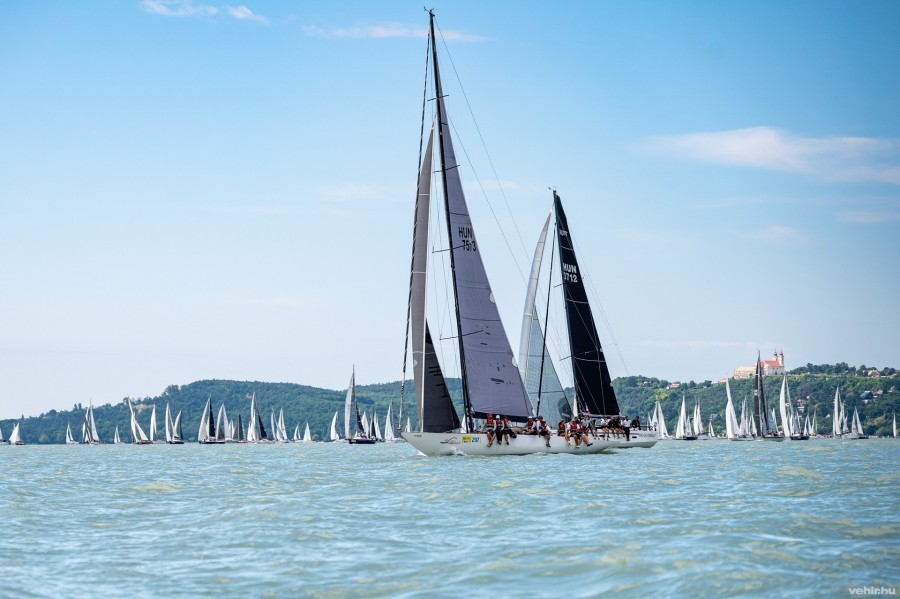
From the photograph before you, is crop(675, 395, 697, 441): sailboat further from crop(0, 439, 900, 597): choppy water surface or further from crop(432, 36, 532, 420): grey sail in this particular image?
crop(0, 439, 900, 597): choppy water surface

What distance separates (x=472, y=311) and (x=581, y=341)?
54.5ft

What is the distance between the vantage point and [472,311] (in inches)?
1590

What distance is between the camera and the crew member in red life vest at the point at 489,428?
39.8 meters

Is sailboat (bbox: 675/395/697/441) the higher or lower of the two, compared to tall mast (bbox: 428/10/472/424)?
lower

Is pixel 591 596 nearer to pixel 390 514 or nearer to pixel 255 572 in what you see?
pixel 255 572

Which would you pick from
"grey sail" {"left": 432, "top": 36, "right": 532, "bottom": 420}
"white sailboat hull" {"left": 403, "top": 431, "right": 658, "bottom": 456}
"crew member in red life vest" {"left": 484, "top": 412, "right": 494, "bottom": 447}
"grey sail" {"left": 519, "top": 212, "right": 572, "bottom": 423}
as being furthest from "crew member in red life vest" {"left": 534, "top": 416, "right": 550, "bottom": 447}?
"grey sail" {"left": 519, "top": 212, "right": 572, "bottom": 423}

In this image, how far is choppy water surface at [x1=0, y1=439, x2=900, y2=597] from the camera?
1334 cm

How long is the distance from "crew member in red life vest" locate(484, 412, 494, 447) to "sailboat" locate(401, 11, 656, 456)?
226 mm

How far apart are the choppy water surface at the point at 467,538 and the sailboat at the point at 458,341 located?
1008 centimetres

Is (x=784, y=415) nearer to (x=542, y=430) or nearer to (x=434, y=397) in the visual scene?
(x=542, y=430)

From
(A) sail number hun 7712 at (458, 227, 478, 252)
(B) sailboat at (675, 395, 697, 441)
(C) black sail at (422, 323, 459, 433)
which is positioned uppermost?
(A) sail number hun 7712 at (458, 227, 478, 252)

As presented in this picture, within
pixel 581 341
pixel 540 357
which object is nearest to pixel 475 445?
pixel 581 341

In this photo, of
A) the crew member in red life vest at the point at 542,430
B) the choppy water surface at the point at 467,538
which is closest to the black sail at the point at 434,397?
the crew member in red life vest at the point at 542,430

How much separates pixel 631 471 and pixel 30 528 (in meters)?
19.3
